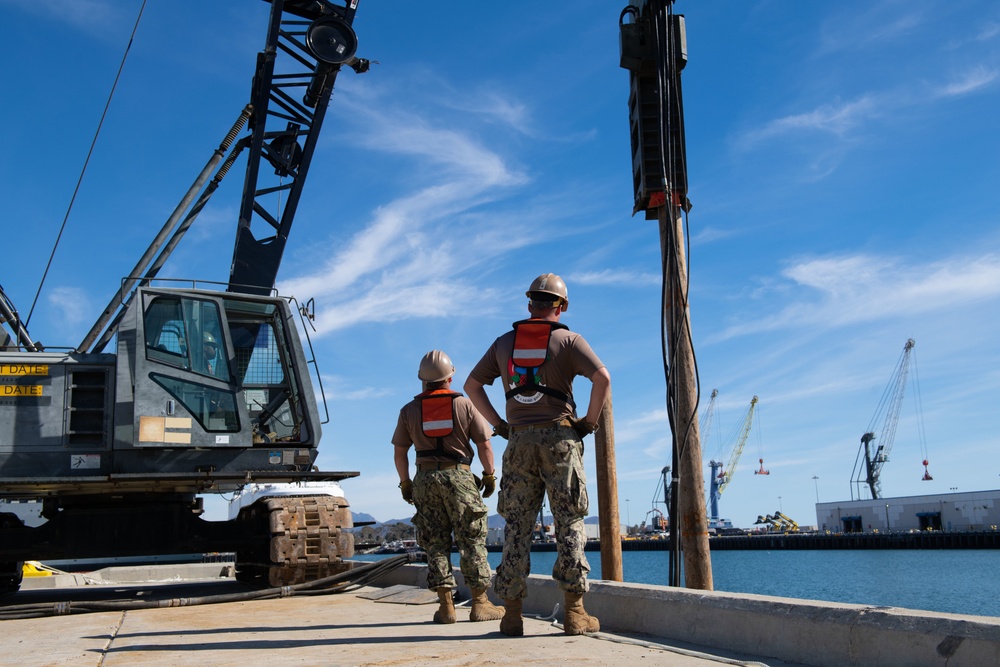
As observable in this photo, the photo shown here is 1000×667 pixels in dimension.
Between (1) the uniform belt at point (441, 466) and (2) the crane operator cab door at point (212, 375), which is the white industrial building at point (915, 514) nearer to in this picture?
(2) the crane operator cab door at point (212, 375)

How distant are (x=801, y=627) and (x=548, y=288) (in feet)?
7.56

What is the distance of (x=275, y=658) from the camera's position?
4.71 m

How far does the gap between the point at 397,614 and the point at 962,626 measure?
463 cm

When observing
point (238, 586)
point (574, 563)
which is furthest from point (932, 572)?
point (574, 563)

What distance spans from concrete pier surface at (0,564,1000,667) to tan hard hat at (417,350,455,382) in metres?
1.66

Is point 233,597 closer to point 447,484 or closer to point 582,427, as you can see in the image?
point 447,484

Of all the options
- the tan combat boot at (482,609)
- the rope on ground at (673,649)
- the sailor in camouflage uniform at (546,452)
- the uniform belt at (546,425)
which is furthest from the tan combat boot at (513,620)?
the uniform belt at (546,425)

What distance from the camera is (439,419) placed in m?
6.20

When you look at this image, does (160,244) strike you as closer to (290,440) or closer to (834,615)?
(290,440)

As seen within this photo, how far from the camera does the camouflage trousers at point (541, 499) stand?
4.99 metres

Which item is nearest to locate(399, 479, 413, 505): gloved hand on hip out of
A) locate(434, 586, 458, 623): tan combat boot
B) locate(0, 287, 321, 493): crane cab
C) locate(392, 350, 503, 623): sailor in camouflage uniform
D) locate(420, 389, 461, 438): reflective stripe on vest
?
locate(392, 350, 503, 623): sailor in camouflage uniform

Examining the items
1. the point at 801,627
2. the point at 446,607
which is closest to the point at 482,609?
the point at 446,607

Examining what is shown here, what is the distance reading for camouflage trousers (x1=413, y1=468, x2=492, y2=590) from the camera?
612 cm

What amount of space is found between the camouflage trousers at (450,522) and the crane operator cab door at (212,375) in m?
3.71
